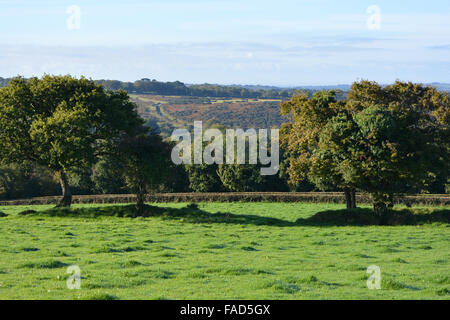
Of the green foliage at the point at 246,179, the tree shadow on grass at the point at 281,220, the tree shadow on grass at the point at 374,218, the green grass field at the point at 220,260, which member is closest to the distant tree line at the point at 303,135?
the tree shadow on grass at the point at 374,218

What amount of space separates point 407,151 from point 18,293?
3214 cm

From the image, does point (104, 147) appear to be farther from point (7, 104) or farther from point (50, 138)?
point (7, 104)

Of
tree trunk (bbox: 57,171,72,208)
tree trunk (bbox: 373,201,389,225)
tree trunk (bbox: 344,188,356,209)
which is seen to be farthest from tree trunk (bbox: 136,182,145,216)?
tree trunk (bbox: 373,201,389,225)

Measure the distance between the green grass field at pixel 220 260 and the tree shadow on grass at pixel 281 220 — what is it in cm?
183

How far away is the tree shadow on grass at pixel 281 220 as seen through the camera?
4044 centimetres

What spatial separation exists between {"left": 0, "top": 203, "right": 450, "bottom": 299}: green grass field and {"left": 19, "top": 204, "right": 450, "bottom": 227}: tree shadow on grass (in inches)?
71.9

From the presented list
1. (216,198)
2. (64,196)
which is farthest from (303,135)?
(216,198)

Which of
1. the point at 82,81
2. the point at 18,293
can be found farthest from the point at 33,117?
the point at 18,293

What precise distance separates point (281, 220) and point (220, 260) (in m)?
21.9

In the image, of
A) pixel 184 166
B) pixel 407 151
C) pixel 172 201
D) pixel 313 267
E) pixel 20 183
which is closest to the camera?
pixel 313 267

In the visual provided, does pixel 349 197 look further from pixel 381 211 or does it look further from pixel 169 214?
pixel 169 214

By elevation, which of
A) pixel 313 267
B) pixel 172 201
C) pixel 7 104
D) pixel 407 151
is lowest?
pixel 172 201

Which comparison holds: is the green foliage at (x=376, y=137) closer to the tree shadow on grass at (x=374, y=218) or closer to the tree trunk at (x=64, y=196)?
the tree shadow on grass at (x=374, y=218)

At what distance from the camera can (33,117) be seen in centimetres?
4612
